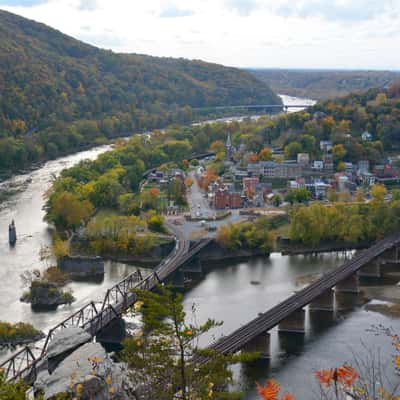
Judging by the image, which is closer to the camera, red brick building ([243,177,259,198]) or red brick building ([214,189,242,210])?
red brick building ([214,189,242,210])

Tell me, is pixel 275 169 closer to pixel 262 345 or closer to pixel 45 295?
pixel 45 295

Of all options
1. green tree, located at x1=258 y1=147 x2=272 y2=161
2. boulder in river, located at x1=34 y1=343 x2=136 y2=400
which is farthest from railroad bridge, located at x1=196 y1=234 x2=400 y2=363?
green tree, located at x1=258 y1=147 x2=272 y2=161

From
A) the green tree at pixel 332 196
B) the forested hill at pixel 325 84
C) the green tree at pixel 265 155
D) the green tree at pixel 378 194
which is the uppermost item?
the forested hill at pixel 325 84

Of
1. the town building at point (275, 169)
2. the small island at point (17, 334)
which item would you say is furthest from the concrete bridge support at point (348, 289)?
the town building at point (275, 169)

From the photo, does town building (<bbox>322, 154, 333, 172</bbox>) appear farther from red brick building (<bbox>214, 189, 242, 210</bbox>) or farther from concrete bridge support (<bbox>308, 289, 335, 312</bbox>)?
concrete bridge support (<bbox>308, 289, 335, 312</bbox>)

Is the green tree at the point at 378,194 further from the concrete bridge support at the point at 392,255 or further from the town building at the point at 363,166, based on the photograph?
the town building at the point at 363,166
